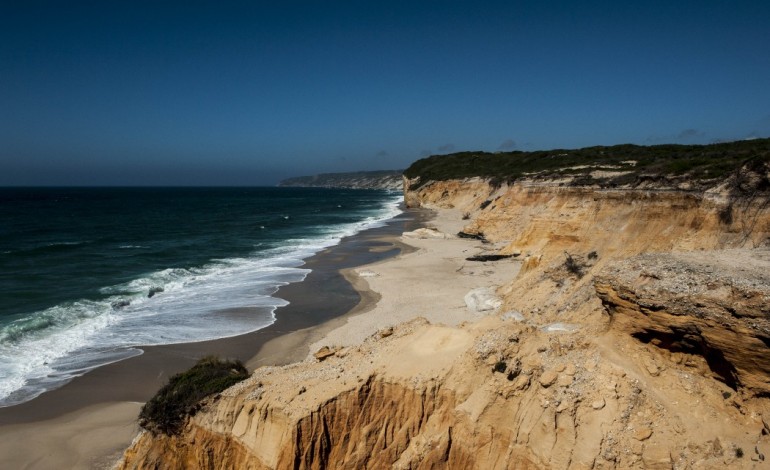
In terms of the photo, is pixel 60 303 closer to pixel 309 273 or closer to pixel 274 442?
pixel 309 273

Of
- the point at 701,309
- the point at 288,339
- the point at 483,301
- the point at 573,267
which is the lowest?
the point at 288,339

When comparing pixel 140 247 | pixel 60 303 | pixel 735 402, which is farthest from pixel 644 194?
pixel 140 247

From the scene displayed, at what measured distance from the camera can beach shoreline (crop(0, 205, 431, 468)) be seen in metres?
13.1

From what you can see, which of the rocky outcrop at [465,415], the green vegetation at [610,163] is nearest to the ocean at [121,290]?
the rocky outcrop at [465,415]

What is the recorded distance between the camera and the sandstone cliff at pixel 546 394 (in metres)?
6.91

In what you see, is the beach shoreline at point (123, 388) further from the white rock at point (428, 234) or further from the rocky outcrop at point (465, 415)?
the white rock at point (428, 234)

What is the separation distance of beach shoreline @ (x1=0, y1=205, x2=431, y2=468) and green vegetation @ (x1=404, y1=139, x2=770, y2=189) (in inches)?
673

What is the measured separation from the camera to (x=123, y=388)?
651 inches

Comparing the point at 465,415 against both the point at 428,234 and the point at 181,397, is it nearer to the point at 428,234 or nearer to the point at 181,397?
the point at 181,397

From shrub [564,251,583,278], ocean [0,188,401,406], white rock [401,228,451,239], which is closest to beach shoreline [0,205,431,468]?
ocean [0,188,401,406]

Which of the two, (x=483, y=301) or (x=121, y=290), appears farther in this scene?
(x=121, y=290)

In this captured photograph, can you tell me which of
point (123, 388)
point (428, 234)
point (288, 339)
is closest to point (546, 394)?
point (288, 339)

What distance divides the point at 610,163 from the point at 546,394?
4377cm

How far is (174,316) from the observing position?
23.8m
